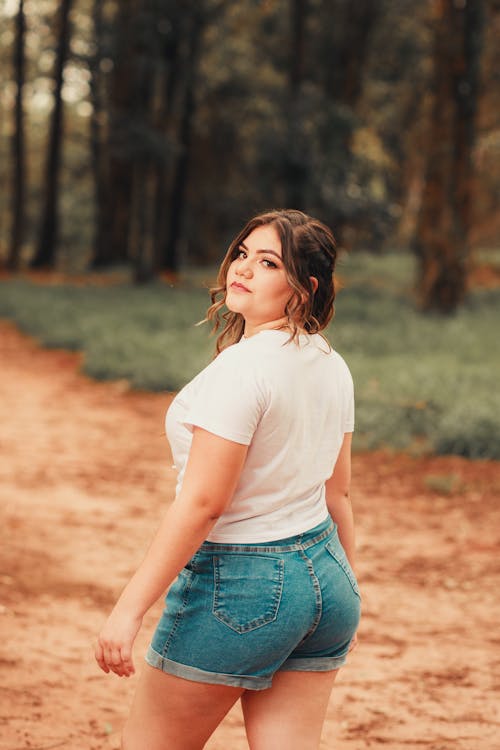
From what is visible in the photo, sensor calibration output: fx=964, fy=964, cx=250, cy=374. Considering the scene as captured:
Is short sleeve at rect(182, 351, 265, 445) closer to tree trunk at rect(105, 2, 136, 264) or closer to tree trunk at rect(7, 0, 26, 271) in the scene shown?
tree trunk at rect(105, 2, 136, 264)

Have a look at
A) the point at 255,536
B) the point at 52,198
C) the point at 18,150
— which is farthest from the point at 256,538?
the point at 18,150

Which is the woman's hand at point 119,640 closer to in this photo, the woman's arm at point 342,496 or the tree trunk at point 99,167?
the woman's arm at point 342,496

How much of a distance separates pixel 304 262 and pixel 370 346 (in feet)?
39.9

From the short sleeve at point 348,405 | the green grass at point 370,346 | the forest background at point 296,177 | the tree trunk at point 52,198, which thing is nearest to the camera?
the short sleeve at point 348,405

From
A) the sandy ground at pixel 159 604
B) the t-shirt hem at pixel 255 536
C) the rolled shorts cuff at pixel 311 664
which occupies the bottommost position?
the sandy ground at pixel 159 604

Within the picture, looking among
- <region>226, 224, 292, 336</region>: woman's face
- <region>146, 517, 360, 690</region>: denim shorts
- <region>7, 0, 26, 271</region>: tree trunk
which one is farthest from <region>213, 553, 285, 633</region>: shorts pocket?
<region>7, 0, 26, 271</region>: tree trunk

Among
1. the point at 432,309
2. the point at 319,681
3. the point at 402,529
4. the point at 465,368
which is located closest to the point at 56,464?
the point at 402,529

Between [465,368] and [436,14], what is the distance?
8266 millimetres

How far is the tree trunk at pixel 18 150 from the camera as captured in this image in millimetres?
29375

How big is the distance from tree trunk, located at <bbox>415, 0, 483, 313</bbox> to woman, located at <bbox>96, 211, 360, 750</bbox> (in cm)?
1557

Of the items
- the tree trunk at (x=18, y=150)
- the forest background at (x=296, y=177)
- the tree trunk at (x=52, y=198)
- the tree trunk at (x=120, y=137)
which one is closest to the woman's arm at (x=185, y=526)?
the forest background at (x=296, y=177)

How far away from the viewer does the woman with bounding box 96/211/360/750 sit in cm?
217

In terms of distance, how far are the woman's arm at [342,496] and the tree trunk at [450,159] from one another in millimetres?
15341

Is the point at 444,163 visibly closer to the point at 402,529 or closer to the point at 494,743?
the point at 402,529
